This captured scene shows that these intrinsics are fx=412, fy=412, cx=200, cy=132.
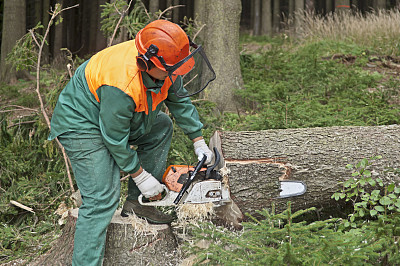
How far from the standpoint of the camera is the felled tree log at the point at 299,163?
328 centimetres

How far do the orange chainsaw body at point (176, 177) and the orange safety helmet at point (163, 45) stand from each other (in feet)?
2.71

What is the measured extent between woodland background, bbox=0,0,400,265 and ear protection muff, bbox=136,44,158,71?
46.4 inches

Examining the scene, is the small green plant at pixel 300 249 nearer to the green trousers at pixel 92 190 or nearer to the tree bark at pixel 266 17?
the green trousers at pixel 92 190

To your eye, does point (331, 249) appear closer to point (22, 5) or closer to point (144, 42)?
point (144, 42)

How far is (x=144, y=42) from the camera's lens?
104 inches

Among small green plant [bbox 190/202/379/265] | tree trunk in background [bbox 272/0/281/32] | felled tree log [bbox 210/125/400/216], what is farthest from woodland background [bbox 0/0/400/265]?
tree trunk in background [bbox 272/0/281/32]

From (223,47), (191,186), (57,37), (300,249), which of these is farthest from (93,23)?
(300,249)

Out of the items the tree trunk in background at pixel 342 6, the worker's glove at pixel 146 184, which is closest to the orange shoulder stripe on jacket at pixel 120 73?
the worker's glove at pixel 146 184

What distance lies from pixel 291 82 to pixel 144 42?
13.9 feet

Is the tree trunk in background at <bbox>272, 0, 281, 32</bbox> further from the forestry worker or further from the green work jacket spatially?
the green work jacket

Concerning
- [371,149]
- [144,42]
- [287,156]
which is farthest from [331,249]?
[144,42]

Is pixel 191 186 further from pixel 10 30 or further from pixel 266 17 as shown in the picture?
pixel 266 17

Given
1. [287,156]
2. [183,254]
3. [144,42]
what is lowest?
[183,254]

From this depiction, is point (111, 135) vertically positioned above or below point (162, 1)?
below
